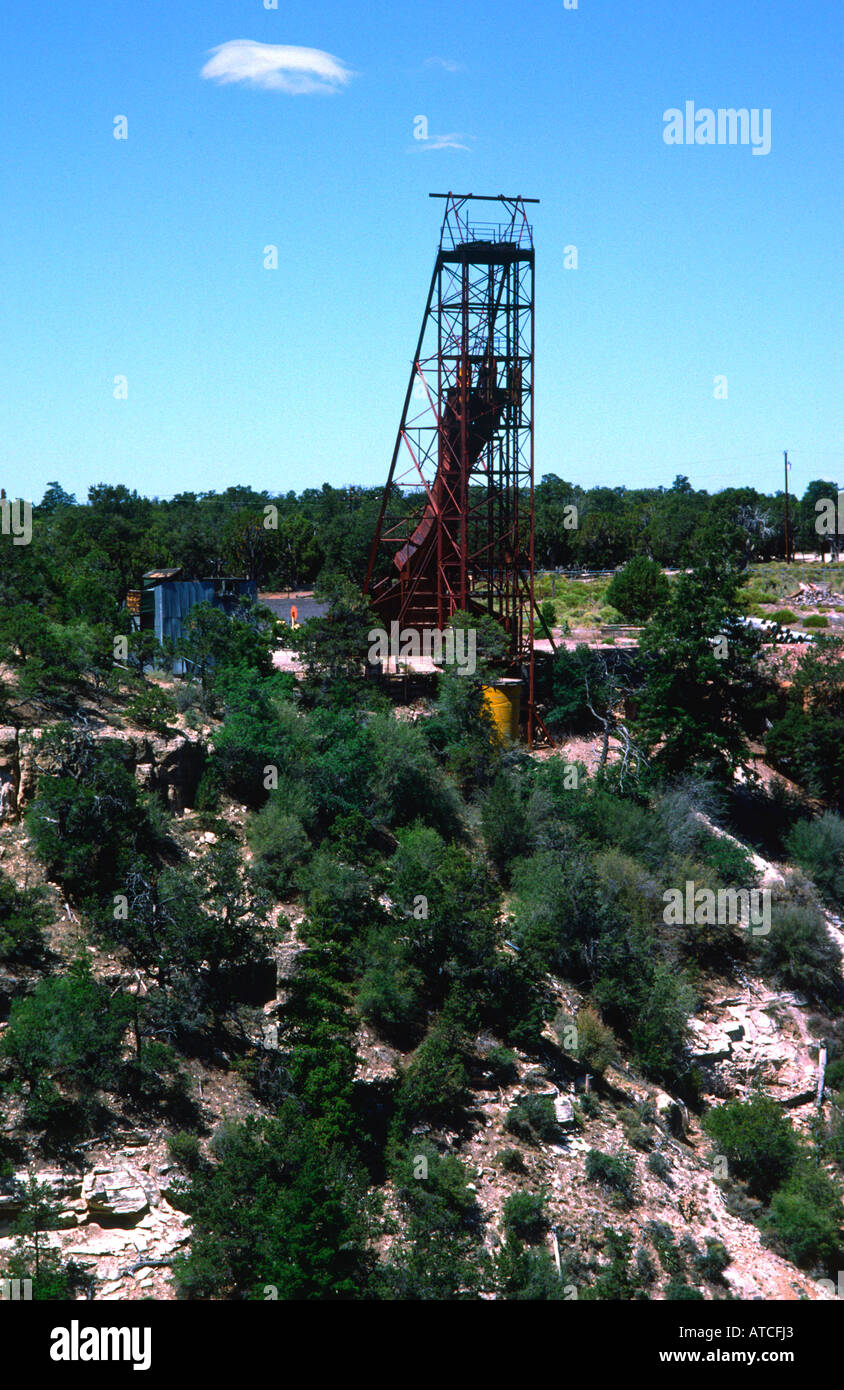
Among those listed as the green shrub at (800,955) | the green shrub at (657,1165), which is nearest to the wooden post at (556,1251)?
the green shrub at (657,1165)

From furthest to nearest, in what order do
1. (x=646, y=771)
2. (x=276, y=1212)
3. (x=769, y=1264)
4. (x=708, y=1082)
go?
(x=646, y=771)
(x=708, y=1082)
(x=769, y=1264)
(x=276, y=1212)

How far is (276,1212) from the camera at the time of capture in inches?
642

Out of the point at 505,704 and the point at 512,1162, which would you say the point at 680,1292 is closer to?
the point at 512,1162

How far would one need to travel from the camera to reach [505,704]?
3369 centimetres

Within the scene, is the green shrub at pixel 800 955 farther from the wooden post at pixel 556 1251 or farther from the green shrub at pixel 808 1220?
the wooden post at pixel 556 1251

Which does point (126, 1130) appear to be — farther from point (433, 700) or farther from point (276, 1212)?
point (433, 700)

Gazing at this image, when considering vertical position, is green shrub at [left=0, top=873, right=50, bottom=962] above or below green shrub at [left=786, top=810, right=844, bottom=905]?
above

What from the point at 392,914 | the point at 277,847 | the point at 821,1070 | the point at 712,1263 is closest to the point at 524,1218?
the point at 712,1263

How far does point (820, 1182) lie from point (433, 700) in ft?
54.9

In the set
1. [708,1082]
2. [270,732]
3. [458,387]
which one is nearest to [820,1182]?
[708,1082]

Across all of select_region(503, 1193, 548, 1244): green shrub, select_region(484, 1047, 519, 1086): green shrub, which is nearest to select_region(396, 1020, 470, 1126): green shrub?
select_region(484, 1047, 519, 1086): green shrub

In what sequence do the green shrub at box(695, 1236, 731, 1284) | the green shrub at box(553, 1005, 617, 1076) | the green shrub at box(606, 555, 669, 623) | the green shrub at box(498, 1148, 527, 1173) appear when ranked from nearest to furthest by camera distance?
1. the green shrub at box(695, 1236, 731, 1284)
2. the green shrub at box(498, 1148, 527, 1173)
3. the green shrub at box(553, 1005, 617, 1076)
4. the green shrub at box(606, 555, 669, 623)

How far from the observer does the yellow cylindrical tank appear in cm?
3344

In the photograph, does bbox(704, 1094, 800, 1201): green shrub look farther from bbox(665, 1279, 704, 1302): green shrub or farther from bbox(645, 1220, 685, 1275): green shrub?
bbox(665, 1279, 704, 1302): green shrub
